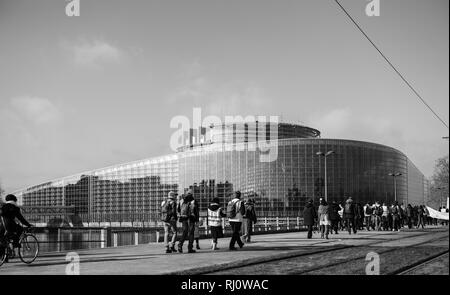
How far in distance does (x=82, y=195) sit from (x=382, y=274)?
518 ft

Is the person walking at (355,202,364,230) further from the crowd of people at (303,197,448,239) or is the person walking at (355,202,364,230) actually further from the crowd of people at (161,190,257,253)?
the crowd of people at (161,190,257,253)

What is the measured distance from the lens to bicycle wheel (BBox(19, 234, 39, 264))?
12742 mm

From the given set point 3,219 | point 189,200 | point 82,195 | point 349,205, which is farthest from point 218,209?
point 82,195

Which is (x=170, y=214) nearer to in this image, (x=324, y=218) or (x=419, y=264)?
(x=419, y=264)

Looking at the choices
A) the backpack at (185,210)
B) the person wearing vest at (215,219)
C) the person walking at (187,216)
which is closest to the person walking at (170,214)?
the person walking at (187,216)

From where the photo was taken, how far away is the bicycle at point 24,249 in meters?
12.4

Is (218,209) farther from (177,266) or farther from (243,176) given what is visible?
(243,176)

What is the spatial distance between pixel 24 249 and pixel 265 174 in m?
104

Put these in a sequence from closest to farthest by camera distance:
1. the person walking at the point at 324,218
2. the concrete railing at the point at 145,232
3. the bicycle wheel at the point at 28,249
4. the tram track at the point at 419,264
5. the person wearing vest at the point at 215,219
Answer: the tram track at the point at 419,264, the bicycle wheel at the point at 28,249, the person wearing vest at the point at 215,219, the person walking at the point at 324,218, the concrete railing at the point at 145,232

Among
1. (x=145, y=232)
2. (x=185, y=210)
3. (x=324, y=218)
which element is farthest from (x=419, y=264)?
(x=145, y=232)

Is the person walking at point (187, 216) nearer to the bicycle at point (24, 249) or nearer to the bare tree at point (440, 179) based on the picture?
the bicycle at point (24, 249)

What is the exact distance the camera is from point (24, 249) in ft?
42.7

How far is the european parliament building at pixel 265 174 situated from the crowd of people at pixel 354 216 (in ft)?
213

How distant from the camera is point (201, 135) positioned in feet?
496
